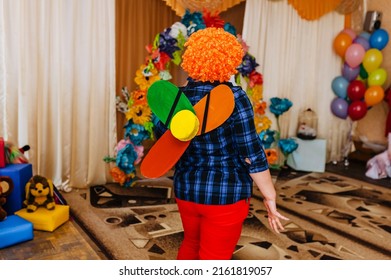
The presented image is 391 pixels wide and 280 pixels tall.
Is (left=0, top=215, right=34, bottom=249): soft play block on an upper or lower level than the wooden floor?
upper

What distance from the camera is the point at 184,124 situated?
1.20m

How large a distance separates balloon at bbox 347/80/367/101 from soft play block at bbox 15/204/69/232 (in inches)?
142

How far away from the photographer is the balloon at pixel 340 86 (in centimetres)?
482

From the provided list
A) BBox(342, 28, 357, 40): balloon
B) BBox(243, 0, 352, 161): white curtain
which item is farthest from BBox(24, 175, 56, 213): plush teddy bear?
BBox(342, 28, 357, 40): balloon

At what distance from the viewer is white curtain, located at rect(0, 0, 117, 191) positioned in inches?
123

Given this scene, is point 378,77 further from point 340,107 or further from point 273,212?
point 273,212

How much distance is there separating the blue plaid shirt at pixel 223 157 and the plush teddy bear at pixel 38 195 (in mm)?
1515

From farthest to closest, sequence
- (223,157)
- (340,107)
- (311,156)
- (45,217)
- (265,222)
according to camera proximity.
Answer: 1. (340,107)
2. (311,156)
3. (265,222)
4. (45,217)
5. (223,157)

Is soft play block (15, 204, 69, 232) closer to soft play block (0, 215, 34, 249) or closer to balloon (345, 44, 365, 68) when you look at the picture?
soft play block (0, 215, 34, 249)

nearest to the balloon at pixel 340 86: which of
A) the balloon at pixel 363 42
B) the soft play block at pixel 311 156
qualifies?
the balloon at pixel 363 42

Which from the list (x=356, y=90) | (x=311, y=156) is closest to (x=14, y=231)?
(x=311, y=156)

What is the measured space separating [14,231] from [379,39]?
4.31 meters

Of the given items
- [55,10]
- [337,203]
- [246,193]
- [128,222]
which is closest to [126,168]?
[128,222]

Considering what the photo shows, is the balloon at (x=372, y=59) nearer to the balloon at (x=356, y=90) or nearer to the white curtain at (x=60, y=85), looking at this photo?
the balloon at (x=356, y=90)
